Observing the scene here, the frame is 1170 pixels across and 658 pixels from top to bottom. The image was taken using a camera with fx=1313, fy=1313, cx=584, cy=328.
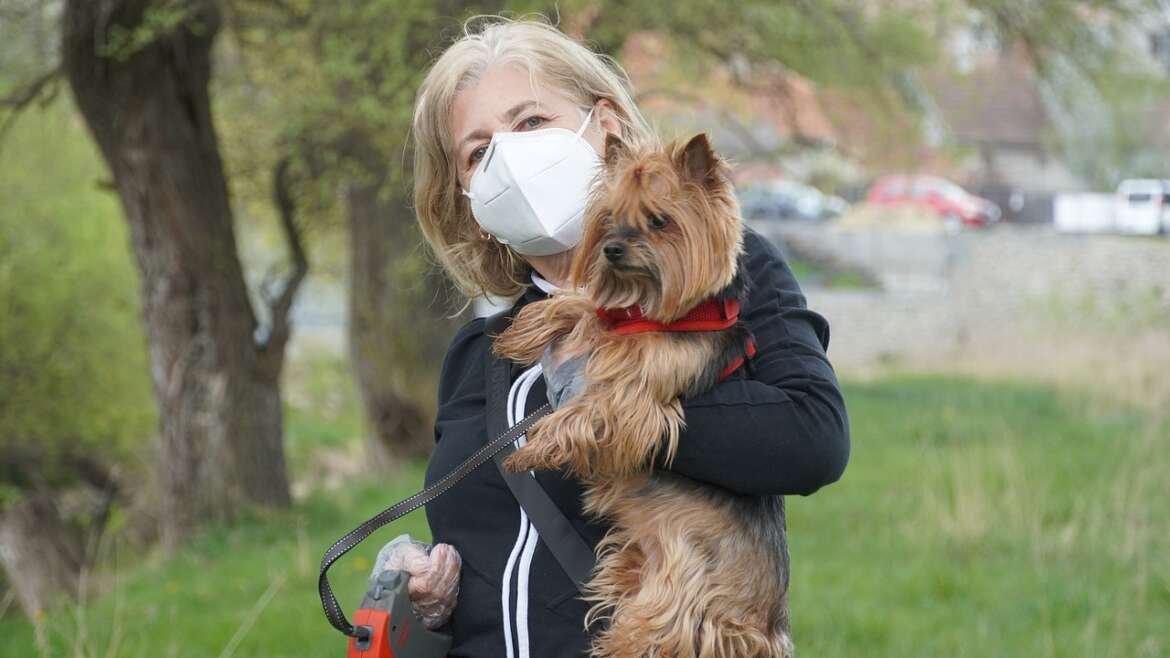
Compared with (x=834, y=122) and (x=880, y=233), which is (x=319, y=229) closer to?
(x=834, y=122)

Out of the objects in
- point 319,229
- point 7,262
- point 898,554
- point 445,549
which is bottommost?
point 7,262

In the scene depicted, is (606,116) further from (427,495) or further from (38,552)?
(38,552)

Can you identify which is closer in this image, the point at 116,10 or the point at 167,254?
the point at 116,10

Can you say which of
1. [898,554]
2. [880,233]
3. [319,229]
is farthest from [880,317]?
[898,554]

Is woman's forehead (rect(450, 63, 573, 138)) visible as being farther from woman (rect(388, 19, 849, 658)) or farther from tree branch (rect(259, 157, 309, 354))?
tree branch (rect(259, 157, 309, 354))

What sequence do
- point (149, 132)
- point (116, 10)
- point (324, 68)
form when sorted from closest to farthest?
point (116, 10) < point (149, 132) < point (324, 68)

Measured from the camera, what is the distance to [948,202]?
1572 inches

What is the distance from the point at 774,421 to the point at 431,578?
87 centimetres

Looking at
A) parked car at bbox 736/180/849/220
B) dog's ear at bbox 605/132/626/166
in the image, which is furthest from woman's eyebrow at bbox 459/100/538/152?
parked car at bbox 736/180/849/220

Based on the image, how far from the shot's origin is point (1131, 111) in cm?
1498

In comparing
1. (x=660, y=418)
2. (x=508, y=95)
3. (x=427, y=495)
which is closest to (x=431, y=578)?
(x=427, y=495)

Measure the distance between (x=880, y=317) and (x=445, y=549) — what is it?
88.9ft

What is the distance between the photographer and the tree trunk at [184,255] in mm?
9172

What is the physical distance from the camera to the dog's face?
2672 mm
